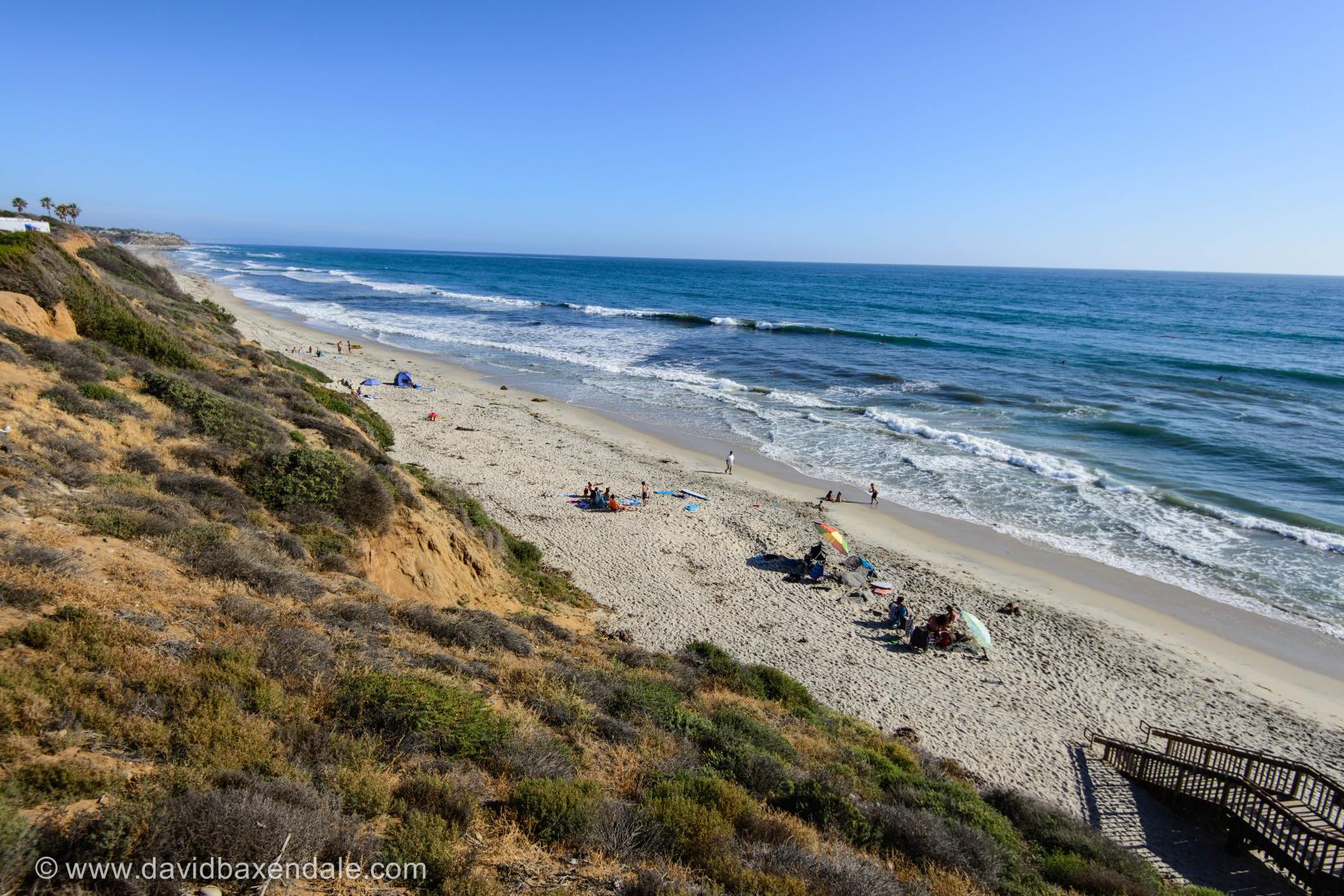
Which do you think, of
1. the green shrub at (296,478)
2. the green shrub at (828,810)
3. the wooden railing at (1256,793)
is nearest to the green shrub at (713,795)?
the green shrub at (828,810)

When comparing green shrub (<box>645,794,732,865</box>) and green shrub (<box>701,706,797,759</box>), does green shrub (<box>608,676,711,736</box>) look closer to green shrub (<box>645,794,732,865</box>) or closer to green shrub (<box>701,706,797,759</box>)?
green shrub (<box>701,706,797,759</box>)

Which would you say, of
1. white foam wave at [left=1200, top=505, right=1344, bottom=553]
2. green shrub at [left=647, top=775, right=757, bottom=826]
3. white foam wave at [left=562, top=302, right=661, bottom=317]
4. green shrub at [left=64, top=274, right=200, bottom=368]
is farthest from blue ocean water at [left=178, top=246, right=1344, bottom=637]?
green shrub at [left=64, top=274, right=200, bottom=368]

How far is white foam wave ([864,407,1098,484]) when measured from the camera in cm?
2369

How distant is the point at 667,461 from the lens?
24266mm

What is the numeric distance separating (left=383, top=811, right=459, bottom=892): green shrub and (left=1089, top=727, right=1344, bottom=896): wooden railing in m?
9.82

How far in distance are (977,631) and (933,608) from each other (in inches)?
73.5

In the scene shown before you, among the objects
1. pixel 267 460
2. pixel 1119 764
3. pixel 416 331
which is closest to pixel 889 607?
pixel 1119 764

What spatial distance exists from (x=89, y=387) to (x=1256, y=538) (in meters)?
27.0

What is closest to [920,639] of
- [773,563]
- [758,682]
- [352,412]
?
[773,563]

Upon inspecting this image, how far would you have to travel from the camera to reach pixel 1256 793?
28.9 ft

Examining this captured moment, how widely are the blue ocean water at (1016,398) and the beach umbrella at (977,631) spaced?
22.0ft

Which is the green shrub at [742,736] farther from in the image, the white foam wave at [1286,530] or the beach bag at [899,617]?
the white foam wave at [1286,530]

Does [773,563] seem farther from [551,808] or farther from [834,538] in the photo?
[551,808]

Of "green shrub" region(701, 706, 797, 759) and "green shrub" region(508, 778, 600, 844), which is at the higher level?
"green shrub" region(508, 778, 600, 844)
